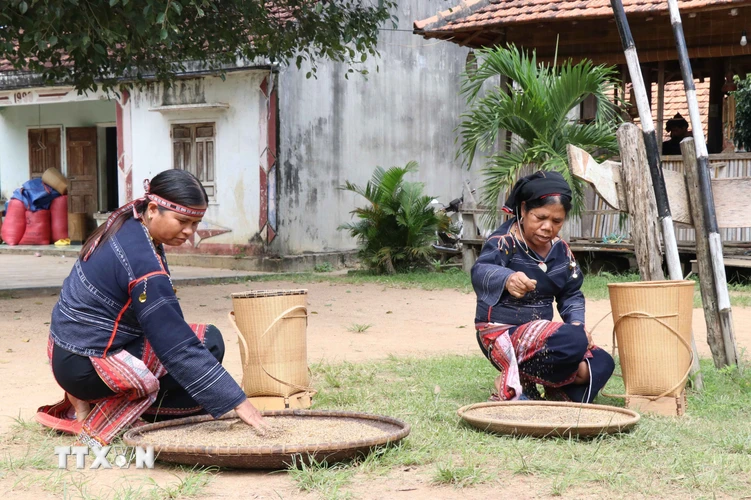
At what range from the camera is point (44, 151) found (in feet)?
57.5

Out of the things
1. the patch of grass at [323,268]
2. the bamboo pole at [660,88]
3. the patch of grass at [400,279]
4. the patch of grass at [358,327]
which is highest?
the bamboo pole at [660,88]

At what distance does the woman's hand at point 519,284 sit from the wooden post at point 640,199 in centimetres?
104

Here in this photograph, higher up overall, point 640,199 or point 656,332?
point 640,199

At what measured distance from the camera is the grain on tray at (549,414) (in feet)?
12.3

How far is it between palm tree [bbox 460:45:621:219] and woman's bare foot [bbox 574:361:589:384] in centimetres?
510

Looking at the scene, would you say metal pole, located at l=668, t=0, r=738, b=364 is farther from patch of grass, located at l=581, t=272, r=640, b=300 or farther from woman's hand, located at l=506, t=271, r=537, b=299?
patch of grass, located at l=581, t=272, r=640, b=300

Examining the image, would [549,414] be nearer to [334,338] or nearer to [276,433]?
[276,433]

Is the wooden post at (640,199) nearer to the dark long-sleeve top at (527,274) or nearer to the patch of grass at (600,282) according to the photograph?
the dark long-sleeve top at (527,274)

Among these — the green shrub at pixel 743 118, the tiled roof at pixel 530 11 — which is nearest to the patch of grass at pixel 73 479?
the tiled roof at pixel 530 11

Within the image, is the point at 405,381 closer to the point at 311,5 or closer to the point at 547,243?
the point at 547,243

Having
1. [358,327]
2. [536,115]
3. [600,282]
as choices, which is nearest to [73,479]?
[358,327]

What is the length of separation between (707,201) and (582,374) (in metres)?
1.38

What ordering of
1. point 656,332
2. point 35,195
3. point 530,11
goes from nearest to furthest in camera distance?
point 656,332
point 530,11
point 35,195


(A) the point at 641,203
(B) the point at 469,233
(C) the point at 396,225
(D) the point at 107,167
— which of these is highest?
(D) the point at 107,167
